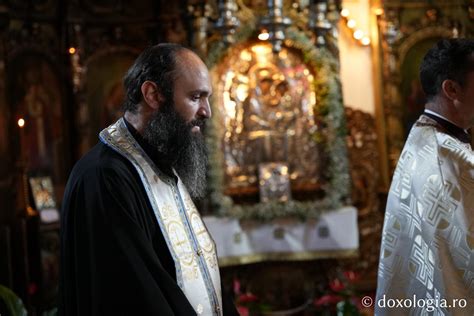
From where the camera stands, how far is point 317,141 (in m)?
9.79

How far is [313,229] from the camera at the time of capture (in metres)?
9.45

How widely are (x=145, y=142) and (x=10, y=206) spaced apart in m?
5.79

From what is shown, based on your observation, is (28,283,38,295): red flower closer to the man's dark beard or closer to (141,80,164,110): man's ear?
the man's dark beard

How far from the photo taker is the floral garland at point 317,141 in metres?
9.44

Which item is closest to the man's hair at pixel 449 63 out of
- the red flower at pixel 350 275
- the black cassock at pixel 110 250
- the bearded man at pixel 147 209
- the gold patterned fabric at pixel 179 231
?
the bearded man at pixel 147 209

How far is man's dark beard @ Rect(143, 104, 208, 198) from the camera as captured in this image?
11.4 feet

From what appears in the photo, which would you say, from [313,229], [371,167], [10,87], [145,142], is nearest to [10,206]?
[10,87]

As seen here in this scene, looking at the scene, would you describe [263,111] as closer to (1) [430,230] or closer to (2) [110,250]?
(1) [430,230]

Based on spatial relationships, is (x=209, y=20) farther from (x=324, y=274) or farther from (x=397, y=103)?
(x=324, y=274)

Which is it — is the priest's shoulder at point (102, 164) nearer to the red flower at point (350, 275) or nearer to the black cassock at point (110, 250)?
the black cassock at point (110, 250)

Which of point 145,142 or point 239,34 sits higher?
point 239,34

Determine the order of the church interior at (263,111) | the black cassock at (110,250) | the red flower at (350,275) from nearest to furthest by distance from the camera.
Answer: the black cassock at (110,250) < the red flower at (350,275) < the church interior at (263,111)

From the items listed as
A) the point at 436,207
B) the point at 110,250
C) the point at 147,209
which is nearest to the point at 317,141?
the point at 436,207

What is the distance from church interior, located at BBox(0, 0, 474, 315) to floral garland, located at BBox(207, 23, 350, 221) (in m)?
0.02
